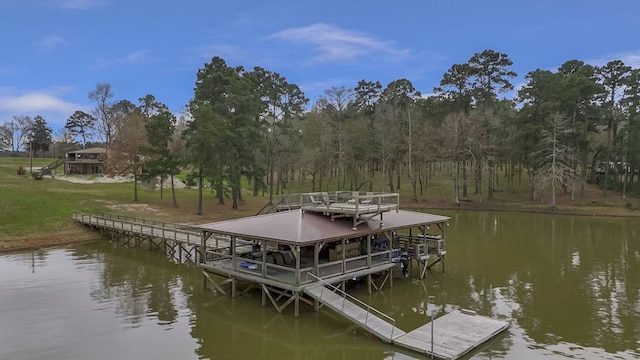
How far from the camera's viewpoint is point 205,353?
1297cm

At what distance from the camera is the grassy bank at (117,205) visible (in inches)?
1209

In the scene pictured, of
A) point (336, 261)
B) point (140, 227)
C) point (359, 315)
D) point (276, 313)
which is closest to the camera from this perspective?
point (359, 315)

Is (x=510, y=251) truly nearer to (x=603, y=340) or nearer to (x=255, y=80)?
(x=603, y=340)

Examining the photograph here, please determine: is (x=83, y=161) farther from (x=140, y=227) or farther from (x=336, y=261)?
(x=336, y=261)

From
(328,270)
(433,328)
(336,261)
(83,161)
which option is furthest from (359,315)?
(83,161)

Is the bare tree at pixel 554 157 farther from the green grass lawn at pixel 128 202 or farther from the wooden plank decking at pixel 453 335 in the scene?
the wooden plank decking at pixel 453 335

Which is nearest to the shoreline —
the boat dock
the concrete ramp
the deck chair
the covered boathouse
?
the boat dock

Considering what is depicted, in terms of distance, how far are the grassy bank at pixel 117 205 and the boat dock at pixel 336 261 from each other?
43.9 ft

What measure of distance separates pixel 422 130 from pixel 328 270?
4106 cm

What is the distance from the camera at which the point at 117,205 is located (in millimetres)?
39844

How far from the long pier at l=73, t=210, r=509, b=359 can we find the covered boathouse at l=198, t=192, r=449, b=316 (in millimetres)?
38

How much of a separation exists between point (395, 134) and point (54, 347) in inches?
1787

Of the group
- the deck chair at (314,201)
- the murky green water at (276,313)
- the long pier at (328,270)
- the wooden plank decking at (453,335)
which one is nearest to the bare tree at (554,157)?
the murky green water at (276,313)

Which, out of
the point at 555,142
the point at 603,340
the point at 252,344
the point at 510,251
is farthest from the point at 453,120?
the point at 252,344
